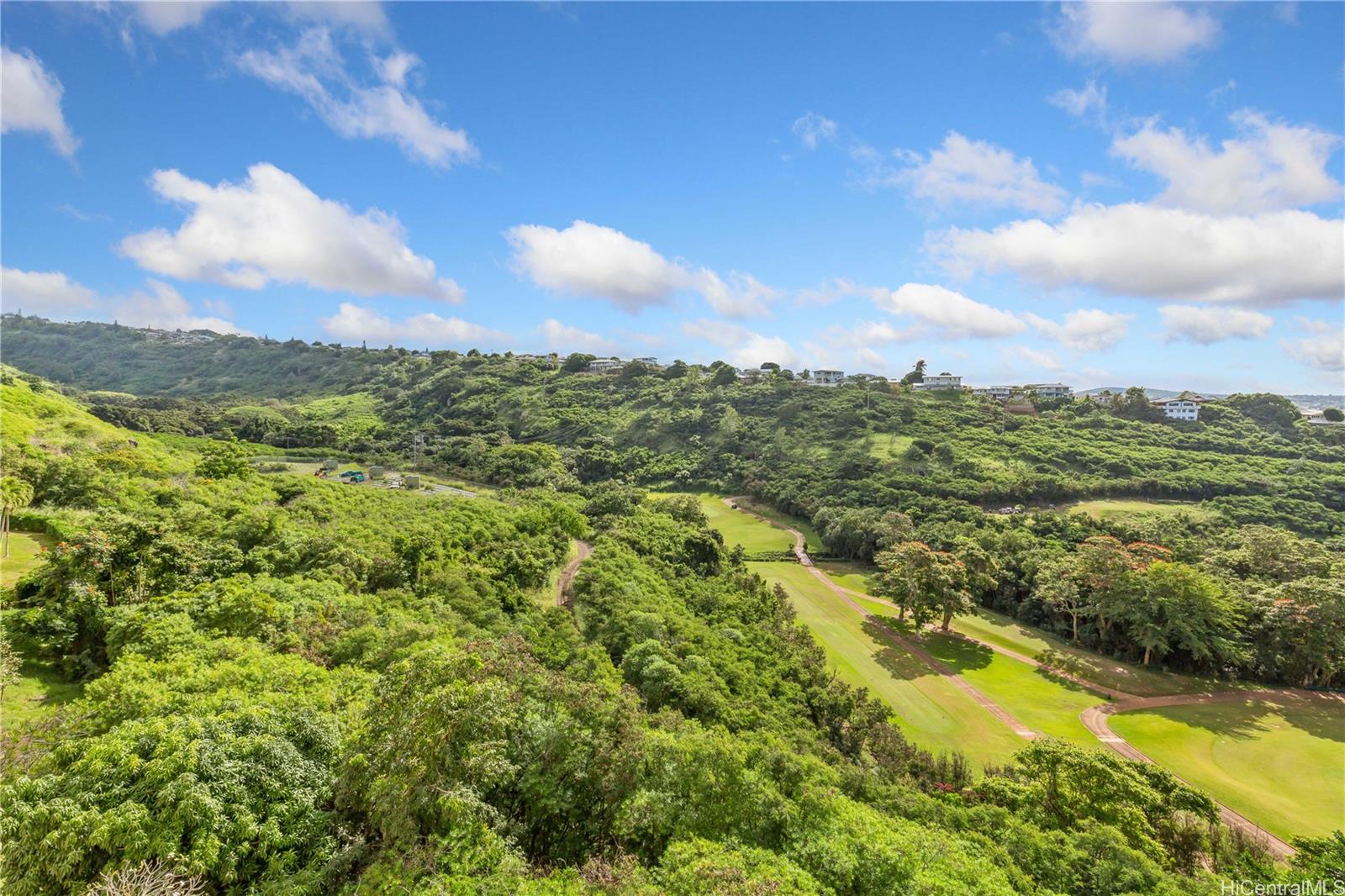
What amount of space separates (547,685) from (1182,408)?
13231cm

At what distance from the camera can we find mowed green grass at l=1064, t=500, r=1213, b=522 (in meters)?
62.8

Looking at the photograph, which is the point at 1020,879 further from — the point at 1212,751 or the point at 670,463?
the point at 670,463

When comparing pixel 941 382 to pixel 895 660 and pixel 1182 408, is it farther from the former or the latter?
pixel 895 660

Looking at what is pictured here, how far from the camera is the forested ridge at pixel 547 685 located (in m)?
10.6

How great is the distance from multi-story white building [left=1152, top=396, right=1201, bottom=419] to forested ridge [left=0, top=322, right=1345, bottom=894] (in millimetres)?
34374

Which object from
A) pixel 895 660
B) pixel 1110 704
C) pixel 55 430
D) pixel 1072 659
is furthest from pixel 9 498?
pixel 1072 659

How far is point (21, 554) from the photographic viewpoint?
24.3 m

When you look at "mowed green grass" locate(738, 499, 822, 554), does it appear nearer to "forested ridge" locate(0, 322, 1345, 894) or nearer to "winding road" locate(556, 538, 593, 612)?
"forested ridge" locate(0, 322, 1345, 894)

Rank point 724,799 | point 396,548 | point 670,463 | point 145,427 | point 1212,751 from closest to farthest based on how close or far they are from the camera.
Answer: point 724,799, point 1212,751, point 396,548, point 145,427, point 670,463

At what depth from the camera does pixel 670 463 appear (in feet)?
316

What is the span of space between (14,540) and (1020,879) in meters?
41.0

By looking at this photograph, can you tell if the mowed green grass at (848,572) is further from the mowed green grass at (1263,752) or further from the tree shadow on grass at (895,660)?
the mowed green grass at (1263,752)

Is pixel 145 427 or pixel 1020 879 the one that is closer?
pixel 1020 879

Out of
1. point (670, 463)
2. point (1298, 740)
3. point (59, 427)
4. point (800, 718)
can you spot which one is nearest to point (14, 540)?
point (59, 427)
